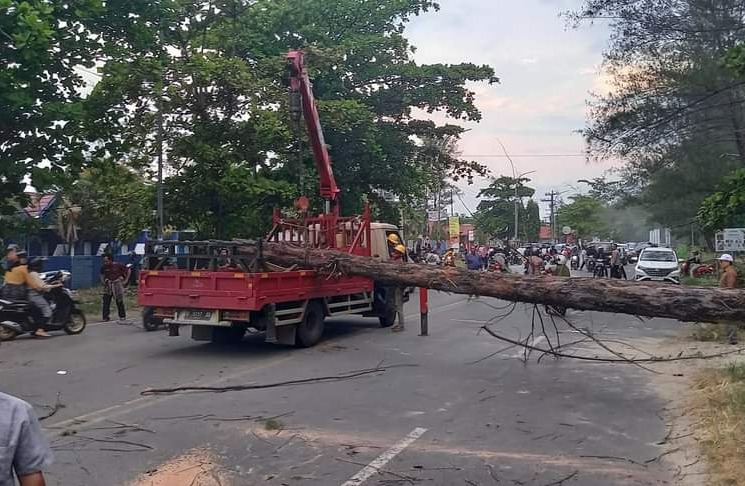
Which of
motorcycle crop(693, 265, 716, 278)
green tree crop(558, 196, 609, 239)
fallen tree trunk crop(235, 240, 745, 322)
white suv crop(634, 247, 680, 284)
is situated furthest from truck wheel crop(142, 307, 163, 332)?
green tree crop(558, 196, 609, 239)

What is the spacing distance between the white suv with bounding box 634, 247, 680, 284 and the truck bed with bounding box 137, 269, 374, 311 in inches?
781

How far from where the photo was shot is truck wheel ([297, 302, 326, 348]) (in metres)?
12.6

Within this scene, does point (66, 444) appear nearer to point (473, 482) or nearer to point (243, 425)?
point (243, 425)

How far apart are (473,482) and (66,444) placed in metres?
3.54

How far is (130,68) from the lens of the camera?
1805cm

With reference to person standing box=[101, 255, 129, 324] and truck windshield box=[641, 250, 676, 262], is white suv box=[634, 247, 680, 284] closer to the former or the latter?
truck windshield box=[641, 250, 676, 262]

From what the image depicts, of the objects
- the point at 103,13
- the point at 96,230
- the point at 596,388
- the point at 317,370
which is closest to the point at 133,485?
the point at 317,370

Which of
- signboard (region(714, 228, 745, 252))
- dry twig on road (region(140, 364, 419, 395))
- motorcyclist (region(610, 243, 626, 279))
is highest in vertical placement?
signboard (region(714, 228, 745, 252))

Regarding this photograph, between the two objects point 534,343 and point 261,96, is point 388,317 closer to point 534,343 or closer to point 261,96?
point 534,343

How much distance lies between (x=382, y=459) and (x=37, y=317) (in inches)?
388

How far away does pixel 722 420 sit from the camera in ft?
24.0

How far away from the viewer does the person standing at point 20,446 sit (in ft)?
8.21

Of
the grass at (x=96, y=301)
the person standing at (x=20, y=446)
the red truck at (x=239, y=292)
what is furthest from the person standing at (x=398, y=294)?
the person standing at (x=20, y=446)

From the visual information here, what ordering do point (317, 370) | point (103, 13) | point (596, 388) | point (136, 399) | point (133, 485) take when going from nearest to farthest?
point (133, 485) < point (136, 399) < point (596, 388) < point (317, 370) < point (103, 13)
